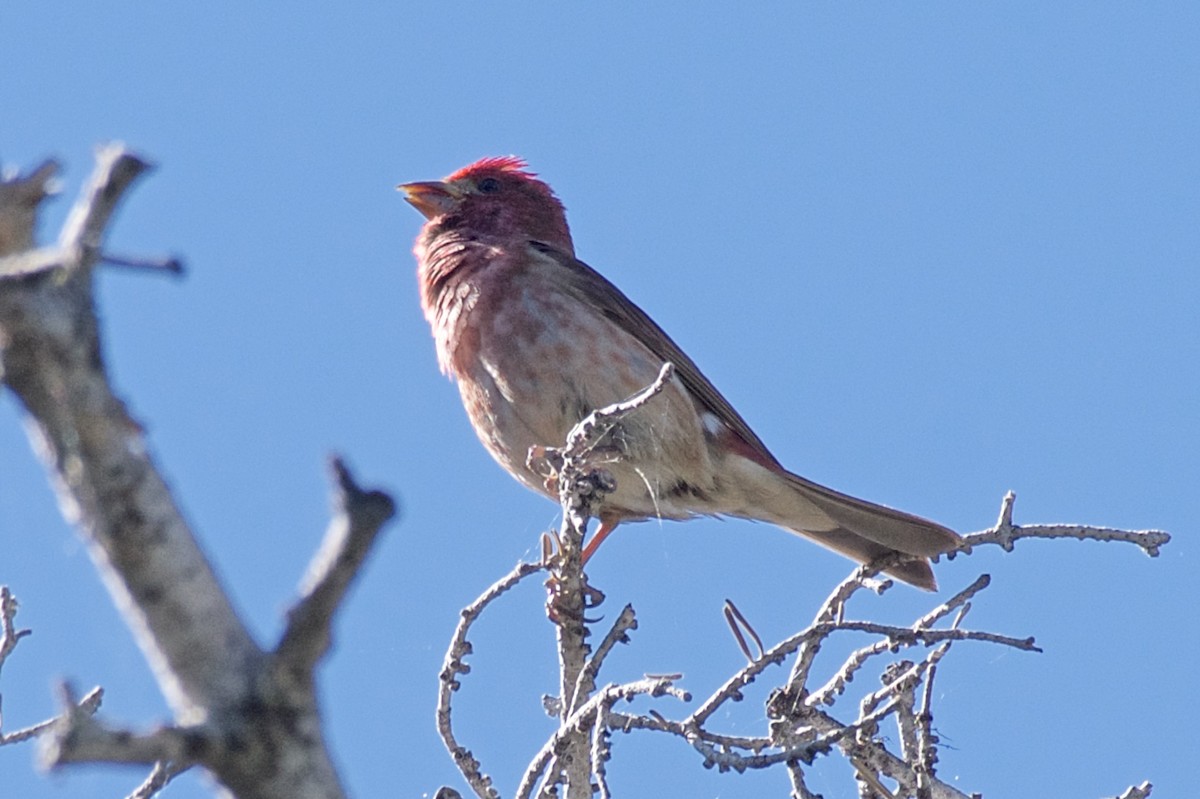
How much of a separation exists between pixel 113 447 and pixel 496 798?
2275 millimetres

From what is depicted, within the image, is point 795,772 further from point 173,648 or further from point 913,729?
point 173,648

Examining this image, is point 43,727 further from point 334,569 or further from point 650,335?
point 650,335

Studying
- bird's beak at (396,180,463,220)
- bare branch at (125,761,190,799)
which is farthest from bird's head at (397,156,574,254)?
bare branch at (125,761,190,799)

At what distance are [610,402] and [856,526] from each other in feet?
3.69

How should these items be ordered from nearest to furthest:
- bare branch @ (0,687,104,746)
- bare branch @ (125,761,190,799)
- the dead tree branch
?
the dead tree branch < bare branch @ (125,761,190,799) < bare branch @ (0,687,104,746)

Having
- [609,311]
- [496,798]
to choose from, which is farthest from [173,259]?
[609,311]

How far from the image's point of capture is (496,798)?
398 centimetres

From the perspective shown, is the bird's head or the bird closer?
the bird

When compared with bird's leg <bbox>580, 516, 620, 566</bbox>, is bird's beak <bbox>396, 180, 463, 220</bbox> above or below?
above

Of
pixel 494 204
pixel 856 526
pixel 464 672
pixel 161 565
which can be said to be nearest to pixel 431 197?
pixel 494 204

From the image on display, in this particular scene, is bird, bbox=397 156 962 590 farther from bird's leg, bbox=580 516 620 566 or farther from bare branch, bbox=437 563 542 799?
bare branch, bbox=437 563 542 799

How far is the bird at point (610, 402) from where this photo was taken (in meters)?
6.27

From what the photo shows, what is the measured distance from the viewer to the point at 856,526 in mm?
6434

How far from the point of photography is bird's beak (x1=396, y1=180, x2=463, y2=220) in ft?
25.1
